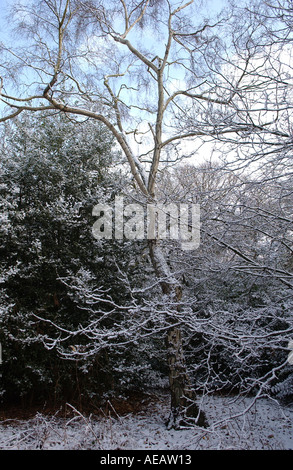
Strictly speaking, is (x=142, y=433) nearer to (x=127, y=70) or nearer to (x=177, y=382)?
(x=177, y=382)

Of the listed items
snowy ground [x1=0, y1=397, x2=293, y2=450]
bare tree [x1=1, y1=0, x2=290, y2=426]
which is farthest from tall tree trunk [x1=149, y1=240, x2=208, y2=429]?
snowy ground [x1=0, y1=397, x2=293, y2=450]

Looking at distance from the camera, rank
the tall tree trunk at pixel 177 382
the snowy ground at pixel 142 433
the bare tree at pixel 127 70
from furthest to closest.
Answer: the bare tree at pixel 127 70 → the tall tree trunk at pixel 177 382 → the snowy ground at pixel 142 433

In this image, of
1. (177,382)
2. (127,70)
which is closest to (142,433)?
(177,382)

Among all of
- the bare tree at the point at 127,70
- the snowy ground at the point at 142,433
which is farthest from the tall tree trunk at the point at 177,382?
the snowy ground at the point at 142,433

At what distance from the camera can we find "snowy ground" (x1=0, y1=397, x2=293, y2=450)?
3619mm

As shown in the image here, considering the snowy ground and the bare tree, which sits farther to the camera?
the bare tree

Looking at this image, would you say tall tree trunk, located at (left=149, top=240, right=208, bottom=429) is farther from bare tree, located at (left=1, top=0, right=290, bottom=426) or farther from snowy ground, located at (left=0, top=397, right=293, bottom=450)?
snowy ground, located at (left=0, top=397, right=293, bottom=450)

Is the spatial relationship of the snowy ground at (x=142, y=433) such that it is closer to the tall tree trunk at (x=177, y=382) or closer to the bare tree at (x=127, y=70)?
the tall tree trunk at (x=177, y=382)

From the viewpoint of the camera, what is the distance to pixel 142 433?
4.38 metres

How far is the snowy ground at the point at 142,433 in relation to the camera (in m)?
3.62

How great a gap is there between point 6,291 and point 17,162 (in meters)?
2.04
